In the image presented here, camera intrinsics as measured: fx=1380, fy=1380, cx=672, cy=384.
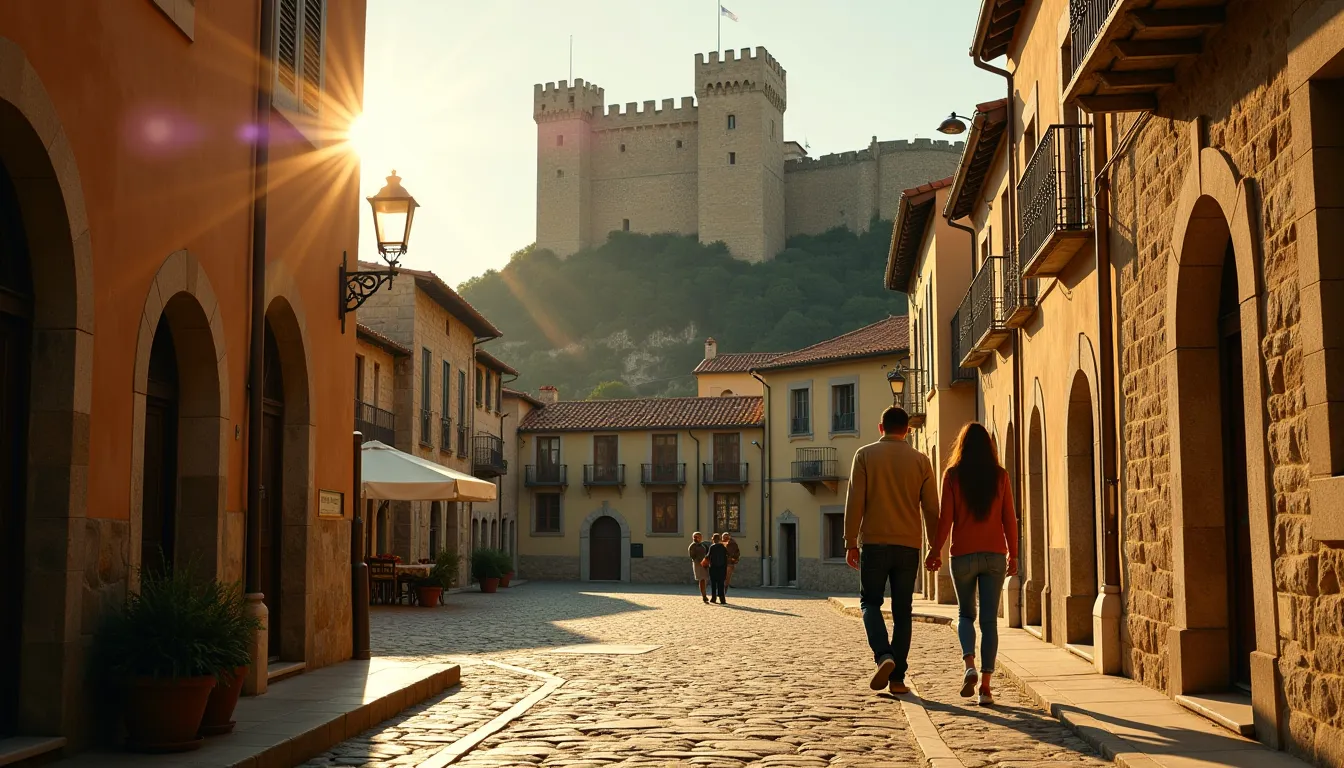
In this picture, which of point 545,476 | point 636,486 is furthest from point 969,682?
point 545,476

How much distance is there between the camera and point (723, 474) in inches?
1866

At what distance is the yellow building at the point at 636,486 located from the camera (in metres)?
47.5

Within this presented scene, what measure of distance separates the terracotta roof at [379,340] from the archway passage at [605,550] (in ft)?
60.5

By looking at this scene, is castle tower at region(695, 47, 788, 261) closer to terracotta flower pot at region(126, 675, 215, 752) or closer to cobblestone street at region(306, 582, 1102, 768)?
cobblestone street at region(306, 582, 1102, 768)

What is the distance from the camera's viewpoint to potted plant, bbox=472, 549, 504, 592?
3531cm

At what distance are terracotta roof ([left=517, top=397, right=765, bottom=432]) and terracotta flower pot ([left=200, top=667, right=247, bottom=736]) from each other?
40.2 meters

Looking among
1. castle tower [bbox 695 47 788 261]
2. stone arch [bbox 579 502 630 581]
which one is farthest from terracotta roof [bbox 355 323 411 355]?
castle tower [bbox 695 47 788 261]

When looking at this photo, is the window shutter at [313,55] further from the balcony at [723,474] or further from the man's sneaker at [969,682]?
the balcony at [723,474]

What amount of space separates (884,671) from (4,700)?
5.17 metres

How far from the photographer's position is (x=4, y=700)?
6375mm

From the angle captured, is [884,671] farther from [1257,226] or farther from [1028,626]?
[1028,626]

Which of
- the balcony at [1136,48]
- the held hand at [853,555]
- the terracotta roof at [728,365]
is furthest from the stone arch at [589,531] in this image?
the balcony at [1136,48]

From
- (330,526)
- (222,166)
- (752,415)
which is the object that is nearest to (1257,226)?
(222,166)

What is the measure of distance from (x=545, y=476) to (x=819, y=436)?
35.9 ft
